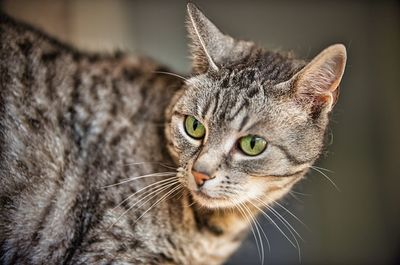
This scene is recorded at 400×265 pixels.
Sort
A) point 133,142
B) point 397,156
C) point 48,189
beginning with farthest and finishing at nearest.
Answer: point 397,156 < point 133,142 < point 48,189

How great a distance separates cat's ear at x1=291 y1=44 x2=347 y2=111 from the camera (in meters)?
1.47

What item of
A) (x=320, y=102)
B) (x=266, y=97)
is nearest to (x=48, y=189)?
(x=266, y=97)

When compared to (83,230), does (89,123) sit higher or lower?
higher

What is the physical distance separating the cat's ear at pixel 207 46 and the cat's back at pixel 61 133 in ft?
0.74

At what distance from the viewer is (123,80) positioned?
77.2 inches

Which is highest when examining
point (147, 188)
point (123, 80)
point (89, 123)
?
point (123, 80)

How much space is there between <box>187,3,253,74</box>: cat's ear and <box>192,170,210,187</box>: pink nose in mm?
341

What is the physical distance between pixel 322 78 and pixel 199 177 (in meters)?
0.43

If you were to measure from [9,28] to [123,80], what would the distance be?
417mm

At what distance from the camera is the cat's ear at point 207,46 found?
5.47 feet

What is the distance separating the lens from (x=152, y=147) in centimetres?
183

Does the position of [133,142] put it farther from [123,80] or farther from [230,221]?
[230,221]

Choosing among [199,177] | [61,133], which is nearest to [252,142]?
[199,177]

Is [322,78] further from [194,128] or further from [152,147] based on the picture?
[152,147]
